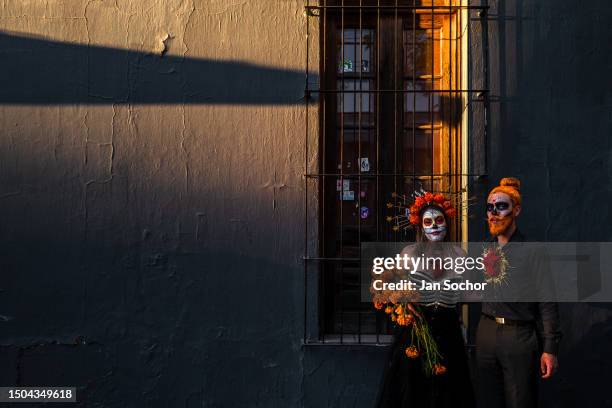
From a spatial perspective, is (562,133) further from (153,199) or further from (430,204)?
(153,199)

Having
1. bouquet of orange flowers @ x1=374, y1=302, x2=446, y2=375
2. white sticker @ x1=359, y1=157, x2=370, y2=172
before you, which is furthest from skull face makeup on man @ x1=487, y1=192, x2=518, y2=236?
white sticker @ x1=359, y1=157, x2=370, y2=172

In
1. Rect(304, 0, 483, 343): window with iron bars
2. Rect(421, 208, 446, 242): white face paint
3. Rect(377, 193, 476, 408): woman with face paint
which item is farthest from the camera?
Rect(304, 0, 483, 343): window with iron bars

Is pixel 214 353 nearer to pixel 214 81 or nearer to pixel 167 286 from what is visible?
pixel 167 286

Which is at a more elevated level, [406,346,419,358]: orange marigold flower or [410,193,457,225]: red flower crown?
[410,193,457,225]: red flower crown

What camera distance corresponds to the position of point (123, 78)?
16.0 feet

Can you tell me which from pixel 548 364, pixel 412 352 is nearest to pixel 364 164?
pixel 412 352

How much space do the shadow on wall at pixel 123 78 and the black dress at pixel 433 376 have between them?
6.49 ft

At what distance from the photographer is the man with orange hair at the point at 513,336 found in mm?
3695

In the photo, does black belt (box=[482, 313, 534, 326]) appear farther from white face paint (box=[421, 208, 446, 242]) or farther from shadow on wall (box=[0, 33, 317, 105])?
shadow on wall (box=[0, 33, 317, 105])

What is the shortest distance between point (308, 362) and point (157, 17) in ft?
9.33

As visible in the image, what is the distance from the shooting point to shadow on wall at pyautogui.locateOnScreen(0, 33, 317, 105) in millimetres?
4863

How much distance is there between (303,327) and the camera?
15.8 ft

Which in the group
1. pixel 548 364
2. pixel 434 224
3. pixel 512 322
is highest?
pixel 434 224

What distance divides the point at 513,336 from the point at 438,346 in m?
0.44
